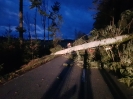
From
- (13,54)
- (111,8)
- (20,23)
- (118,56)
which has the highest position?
(111,8)

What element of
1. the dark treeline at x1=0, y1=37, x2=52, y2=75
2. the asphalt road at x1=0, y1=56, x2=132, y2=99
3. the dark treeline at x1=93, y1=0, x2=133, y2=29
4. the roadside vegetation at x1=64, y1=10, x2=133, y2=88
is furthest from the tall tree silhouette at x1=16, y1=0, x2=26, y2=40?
the asphalt road at x1=0, y1=56, x2=132, y2=99

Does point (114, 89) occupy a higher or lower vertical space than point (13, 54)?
lower

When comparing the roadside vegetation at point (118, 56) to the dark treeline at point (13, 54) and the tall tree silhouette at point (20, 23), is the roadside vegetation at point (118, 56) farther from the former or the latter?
the tall tree silhouette at point (20, 23)

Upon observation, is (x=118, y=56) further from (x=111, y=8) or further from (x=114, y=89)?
(x=111, y=8)

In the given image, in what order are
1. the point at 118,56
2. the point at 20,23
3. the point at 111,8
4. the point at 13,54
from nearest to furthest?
the point at 118,56 < the point at 13,54 < the point at 111,8 < the point at 20,23

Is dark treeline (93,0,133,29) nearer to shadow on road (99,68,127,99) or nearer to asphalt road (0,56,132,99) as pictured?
shadow on road (99,68,127,99)

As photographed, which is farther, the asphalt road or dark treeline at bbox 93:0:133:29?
dark treeline at bbox 93:0:133:29

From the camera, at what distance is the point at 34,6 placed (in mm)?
24422

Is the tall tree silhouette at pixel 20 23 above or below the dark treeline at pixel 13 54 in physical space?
above

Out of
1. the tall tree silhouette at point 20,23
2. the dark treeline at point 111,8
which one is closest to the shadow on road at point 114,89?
the dark treeline at point 111,8

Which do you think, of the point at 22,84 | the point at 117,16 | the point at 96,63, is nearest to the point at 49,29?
the point at 117,16

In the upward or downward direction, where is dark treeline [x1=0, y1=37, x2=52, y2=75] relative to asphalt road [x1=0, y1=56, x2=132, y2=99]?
upward

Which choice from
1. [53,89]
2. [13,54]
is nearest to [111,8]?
[13,54]

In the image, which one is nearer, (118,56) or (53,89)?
(53,89)
